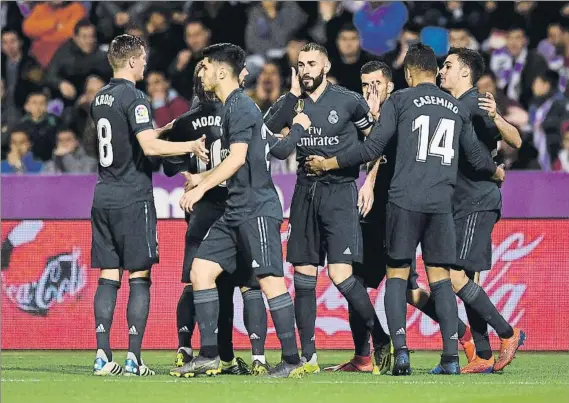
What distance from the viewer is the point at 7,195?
13.3 m

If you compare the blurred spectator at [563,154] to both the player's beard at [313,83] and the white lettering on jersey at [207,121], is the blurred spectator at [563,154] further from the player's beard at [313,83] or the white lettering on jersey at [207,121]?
the white lettering on jersey at [207,121]

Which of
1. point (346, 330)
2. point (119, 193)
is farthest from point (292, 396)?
point (346, 330)

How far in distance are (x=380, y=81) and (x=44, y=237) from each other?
3734mm

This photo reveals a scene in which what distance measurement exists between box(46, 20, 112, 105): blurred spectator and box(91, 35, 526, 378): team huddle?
709 centimetres

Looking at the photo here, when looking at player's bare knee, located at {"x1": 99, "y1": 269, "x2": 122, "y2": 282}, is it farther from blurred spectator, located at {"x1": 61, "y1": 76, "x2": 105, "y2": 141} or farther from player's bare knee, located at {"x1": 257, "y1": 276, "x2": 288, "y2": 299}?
blurred spectator, located at {"x1": 61, "y1": 76, "x2": 105, "y2": 141}

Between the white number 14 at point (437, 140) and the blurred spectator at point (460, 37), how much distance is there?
656 cm

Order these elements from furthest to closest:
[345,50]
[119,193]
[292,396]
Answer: [345,50]
[119,193]
[292,396]

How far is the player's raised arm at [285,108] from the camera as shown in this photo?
391 inches

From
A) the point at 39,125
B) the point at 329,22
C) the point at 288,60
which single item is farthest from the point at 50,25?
the point at 329,22

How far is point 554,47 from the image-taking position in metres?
16.4

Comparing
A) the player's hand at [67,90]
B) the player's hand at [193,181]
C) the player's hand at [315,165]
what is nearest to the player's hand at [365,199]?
the player's hand at [315,165]

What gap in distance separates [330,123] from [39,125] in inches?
285

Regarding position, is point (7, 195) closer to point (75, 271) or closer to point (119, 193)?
point (75, 271)

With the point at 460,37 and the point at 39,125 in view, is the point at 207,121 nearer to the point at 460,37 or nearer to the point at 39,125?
the point at 460,37
